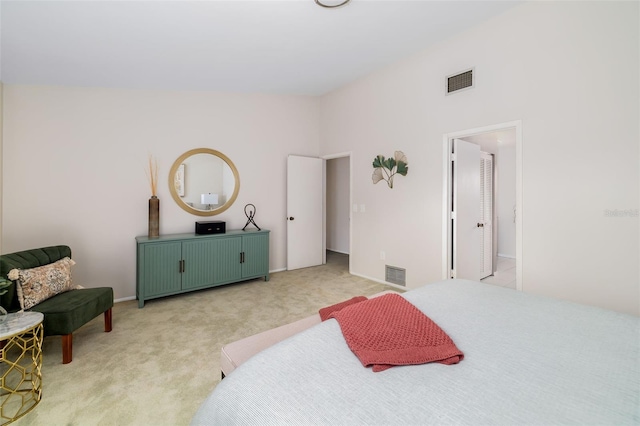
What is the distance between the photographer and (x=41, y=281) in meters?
2.31

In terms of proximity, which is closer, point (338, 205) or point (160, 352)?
point (160, 352)

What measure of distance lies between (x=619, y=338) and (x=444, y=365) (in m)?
0.87

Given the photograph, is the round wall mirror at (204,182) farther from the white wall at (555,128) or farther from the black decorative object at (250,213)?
the white wall at (555,128)

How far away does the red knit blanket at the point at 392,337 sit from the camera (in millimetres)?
1016

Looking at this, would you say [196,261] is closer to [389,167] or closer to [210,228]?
[210,228]

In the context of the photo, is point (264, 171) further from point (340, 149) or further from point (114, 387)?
point (114, 387)

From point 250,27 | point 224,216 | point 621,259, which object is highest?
point 250,27

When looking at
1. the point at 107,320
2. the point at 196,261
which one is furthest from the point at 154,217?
the point at 107,320

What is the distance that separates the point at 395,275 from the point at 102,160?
398 centimetres

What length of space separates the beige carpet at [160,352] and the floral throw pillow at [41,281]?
17.1 inches

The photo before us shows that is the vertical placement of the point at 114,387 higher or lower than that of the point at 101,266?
lower

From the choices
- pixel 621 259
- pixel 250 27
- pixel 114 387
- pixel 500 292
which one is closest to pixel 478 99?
pixel 621 259

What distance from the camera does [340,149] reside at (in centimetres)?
472

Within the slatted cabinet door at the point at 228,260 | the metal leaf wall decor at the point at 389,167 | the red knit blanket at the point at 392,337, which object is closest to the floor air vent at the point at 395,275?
the metal leaf wall decor at the point at 389,167
